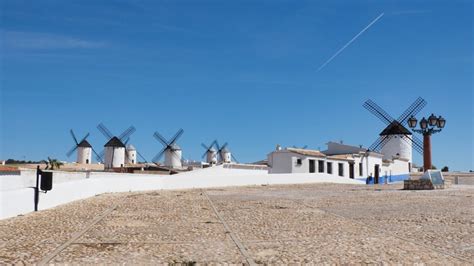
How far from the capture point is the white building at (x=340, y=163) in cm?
4941

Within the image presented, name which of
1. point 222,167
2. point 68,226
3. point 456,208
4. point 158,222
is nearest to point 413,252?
point 158,222

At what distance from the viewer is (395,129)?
6134cm

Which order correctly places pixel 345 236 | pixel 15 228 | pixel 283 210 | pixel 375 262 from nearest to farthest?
pixel 375 262 < pixel 345 236 < pixel 15 228 < pixel 283 210

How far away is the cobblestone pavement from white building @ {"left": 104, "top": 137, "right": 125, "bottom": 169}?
61.5 meters

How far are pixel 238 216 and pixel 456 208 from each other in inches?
286

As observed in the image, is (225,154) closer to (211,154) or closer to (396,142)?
(211,154)

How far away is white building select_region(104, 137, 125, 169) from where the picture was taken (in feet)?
248

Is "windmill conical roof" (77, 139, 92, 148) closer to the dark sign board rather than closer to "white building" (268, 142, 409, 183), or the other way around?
"white building" (268, 142, 409, 183)

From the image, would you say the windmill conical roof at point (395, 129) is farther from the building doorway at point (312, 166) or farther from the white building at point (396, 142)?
the building doorway at point (312, 166)

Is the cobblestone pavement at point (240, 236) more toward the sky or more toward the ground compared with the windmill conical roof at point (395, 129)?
more toward the ground

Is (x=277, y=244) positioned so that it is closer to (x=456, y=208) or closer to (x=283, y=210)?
(x=283, y=210)

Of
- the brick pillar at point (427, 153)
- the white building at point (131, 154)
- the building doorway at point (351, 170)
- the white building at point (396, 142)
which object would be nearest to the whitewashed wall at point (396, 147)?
the white building at point (396, 142)

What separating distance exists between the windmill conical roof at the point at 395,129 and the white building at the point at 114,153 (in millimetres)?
38467

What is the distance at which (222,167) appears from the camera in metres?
46.4
